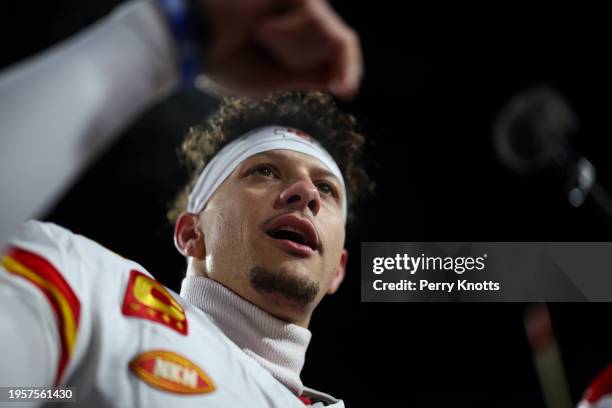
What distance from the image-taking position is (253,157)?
1.64m

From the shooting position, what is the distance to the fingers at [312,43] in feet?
1.88

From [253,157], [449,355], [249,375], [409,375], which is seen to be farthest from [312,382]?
[249,375]

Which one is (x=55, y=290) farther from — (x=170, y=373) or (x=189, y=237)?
(x=189, y=237)

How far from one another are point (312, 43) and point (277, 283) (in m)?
0.88

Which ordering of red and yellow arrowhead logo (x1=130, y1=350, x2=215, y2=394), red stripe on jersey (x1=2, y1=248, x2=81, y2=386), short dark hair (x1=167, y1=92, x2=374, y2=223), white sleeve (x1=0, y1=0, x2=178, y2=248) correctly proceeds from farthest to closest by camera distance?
1. short dark hair (x1=167, y1=92, x2=374, y2=223)
2. red and yellow arrowhead logo (x1=130, y1=350, x2=215, y2=394)
3. red stripe on jersey (x1=2, y1=248, x2=81, y2=386)
4. white sleeve (x1=0, y1=0, x2=178, y2=248)

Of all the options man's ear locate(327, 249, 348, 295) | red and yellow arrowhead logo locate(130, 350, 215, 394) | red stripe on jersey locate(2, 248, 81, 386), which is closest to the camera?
red stripe on jersey locate(2, 248, 81, 386)

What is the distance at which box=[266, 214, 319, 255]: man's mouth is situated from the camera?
4.64 feet

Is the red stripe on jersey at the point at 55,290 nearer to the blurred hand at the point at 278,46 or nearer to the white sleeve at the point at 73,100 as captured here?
the white sleeve at the point at 73,100

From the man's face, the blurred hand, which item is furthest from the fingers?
the man's face

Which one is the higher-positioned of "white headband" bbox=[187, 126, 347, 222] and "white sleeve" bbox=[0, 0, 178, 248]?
"white headband" bbox=[187, 126, 347, 222]

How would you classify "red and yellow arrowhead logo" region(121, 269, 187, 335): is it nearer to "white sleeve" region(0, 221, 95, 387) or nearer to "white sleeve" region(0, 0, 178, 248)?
"white sleeve" region(0, 221, 95, 387)

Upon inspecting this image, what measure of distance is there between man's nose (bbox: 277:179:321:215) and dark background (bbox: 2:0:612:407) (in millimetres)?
999

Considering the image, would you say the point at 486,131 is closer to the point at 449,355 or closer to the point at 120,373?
the point at 449,355

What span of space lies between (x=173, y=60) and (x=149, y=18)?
0.05 meters
